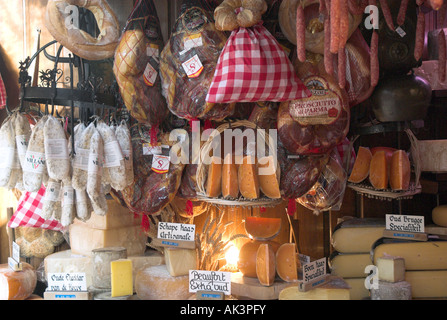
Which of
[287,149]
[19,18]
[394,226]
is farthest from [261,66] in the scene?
[19,18]

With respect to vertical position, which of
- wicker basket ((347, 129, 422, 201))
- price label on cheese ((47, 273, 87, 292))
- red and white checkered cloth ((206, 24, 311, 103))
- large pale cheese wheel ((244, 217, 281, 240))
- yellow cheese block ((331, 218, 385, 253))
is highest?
red and white checkered cloth ((206, 24, 311, 103))

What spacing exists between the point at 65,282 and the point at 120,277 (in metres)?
0.29

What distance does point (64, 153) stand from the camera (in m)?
2.53

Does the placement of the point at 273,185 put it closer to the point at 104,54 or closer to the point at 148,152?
the point at 148,152

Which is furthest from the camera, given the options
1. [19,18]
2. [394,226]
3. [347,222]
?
[19,18]

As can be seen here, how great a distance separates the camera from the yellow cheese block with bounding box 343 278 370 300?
123 inches

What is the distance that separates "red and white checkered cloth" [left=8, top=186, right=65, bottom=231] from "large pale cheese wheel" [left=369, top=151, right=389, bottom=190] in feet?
6.91

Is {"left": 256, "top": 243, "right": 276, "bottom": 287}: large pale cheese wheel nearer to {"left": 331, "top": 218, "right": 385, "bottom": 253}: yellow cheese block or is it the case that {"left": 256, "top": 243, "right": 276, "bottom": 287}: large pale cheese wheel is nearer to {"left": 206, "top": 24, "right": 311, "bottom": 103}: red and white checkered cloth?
{"left": 331, "top": 218, "right": 385, "bottom": 253}: yellow cheese block

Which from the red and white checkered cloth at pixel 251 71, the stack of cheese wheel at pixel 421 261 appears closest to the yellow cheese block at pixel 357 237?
the stack of cheese wheel at pixel 421 261

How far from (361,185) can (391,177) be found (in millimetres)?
185

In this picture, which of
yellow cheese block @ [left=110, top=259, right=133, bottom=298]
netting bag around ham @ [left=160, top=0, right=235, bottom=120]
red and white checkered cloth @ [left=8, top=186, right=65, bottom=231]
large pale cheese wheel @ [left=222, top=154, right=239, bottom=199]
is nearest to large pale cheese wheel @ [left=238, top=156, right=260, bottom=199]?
large pale cheese wheel @ [left=222, top=154, right=239, bottom=199]

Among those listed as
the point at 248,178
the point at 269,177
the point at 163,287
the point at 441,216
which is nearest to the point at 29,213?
the point at 163,287

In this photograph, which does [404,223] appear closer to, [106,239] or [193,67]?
[193,67]

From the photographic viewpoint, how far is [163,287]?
9.28 feet
